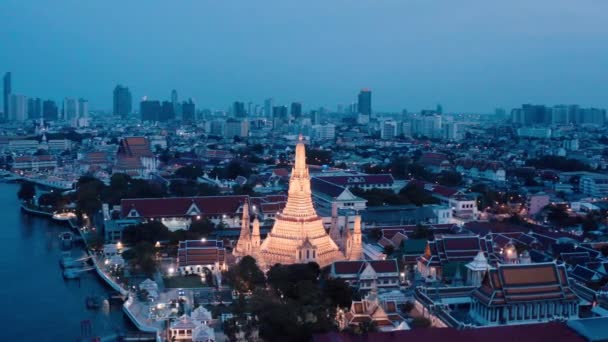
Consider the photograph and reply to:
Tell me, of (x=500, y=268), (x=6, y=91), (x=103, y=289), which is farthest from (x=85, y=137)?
(x=500, y=268)

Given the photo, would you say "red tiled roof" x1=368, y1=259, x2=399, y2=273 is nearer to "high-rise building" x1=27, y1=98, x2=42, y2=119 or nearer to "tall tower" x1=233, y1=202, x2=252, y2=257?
"tall tower" x1=233, y1=202, x2=252, y2=257

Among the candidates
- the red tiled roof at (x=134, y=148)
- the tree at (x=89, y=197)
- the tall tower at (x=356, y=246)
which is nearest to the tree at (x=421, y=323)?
the tall tower at (x=356, y=246)

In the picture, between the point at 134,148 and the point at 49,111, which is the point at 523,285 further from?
the point at 49,111

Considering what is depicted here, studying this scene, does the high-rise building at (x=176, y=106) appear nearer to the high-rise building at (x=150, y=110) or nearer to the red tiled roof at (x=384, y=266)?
the high-rise building at (x=150, y=110)

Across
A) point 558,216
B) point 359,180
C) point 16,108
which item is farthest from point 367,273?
point 16,108

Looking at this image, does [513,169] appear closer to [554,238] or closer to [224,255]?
[554,238]

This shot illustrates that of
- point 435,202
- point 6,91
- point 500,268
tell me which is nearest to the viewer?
point 500,268

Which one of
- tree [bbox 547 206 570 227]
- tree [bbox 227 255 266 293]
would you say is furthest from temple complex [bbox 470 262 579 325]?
tree [bbox 547 206 570 227]
